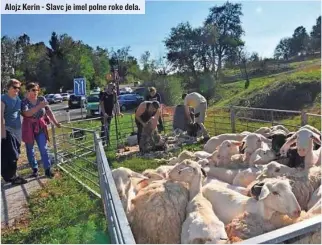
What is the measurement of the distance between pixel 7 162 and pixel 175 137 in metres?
4.77

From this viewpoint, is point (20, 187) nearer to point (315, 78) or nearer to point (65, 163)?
point (65, 163)

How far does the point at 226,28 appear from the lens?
36281 mm

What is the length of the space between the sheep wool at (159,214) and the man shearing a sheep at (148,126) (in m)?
4.67

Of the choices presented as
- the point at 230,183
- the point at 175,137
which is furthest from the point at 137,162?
the point at 230,183

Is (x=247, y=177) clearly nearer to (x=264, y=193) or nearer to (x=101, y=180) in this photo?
(x=264, y=193)

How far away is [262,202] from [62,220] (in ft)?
8.60

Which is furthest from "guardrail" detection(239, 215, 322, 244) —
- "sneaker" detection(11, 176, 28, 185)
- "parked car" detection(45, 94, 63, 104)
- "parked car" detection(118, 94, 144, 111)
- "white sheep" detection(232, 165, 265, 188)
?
"parked car" detection(45, 94, 63, 104)

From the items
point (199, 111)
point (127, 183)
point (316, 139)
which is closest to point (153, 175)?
point (127, 183)

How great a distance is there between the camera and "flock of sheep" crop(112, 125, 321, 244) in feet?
11.8

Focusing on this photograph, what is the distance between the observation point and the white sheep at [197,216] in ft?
10.8

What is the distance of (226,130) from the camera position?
37.6 feet

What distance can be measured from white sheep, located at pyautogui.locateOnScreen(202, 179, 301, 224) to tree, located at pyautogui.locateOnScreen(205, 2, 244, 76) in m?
29.5

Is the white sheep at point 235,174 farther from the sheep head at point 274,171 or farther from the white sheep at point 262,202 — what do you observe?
the white sheep at point 262,202

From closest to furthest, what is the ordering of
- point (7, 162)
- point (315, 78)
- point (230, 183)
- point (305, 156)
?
point (305, 156), point (230, 183), point (7, 162), point (315, 78)
